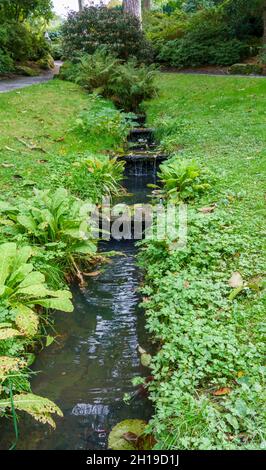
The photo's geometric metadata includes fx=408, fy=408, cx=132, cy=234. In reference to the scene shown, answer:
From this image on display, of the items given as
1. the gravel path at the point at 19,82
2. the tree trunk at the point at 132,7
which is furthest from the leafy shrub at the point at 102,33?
the gravel path at the point at 19,82

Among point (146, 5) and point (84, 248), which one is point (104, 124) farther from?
point (146, 5)

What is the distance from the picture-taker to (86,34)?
15.2 metres

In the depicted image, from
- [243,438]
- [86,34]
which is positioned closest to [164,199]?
[243,438]

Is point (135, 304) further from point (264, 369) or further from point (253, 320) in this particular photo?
point (264, 369)

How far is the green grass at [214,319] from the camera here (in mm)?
2373

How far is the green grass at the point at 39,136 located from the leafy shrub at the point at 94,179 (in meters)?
0.39

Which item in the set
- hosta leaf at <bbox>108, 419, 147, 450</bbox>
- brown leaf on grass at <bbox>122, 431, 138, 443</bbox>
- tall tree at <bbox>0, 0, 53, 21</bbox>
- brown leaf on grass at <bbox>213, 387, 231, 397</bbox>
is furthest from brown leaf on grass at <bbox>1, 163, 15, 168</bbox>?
tall tree at <bbox>0, 0, 53, 21</bbox>

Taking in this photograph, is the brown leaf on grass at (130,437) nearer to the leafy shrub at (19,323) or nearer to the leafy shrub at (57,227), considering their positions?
the leafy shrub at (19,323)

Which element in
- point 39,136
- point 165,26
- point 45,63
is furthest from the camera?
point 165,26

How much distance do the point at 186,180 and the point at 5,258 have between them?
10.2 ft

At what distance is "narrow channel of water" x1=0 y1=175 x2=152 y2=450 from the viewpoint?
111 inches

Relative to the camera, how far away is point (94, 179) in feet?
21.9

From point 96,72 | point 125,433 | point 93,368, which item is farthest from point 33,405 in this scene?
point 96,72
